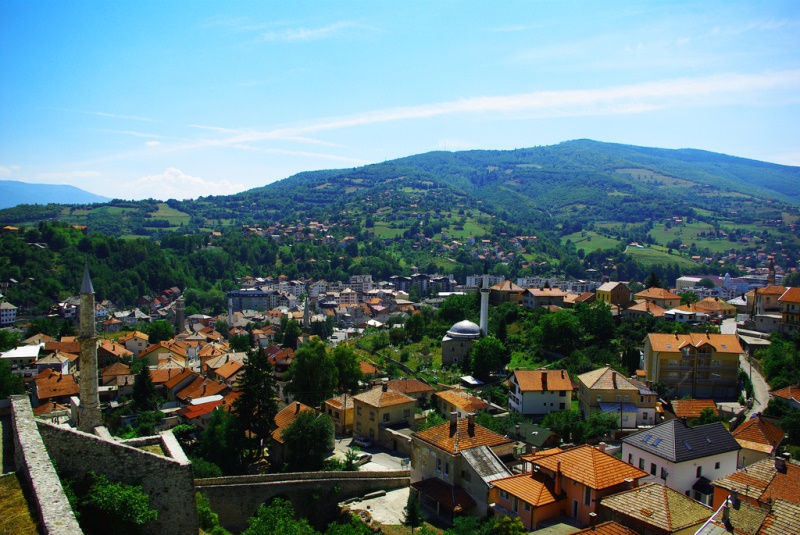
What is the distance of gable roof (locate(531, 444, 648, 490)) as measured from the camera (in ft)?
54.0

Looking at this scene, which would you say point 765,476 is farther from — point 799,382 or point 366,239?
point 366,239

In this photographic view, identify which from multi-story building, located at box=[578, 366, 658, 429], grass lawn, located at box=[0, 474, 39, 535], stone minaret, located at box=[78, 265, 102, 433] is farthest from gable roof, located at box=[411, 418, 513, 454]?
grass lawn, located at box=[0, 474, 39, 535]

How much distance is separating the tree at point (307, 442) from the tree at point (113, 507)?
40.3 ft

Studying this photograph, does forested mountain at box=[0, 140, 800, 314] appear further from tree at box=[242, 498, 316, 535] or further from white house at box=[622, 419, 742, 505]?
tree at box=[242, 498, 316, 535]

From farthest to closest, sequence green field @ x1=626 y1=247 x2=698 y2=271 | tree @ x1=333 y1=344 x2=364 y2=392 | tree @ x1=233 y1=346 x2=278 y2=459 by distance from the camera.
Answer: green field @ x1=626 y1=247 x2=698 y2=271 → tree @ x1=333 y1=344 x2=364 y2=392 → tree @ x1=233 y1=346 x2=278 y2=459

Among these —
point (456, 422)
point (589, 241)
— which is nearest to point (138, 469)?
point (456, 422)

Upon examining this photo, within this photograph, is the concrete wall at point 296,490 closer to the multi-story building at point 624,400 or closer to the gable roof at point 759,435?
the multi-story building at point 624,400

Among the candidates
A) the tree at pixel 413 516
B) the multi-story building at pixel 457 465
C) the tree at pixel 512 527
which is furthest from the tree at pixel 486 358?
the tree at pixel 512 527

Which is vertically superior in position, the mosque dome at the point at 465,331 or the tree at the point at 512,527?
the tree at the point at 512,527

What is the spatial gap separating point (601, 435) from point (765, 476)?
9343 millimetres

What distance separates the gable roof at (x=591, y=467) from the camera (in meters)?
16.5

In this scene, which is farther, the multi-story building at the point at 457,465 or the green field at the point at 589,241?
the green field at the point at 589,241

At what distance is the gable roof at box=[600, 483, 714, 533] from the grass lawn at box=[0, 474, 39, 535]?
12.7m

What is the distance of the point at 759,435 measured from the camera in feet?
72.3
